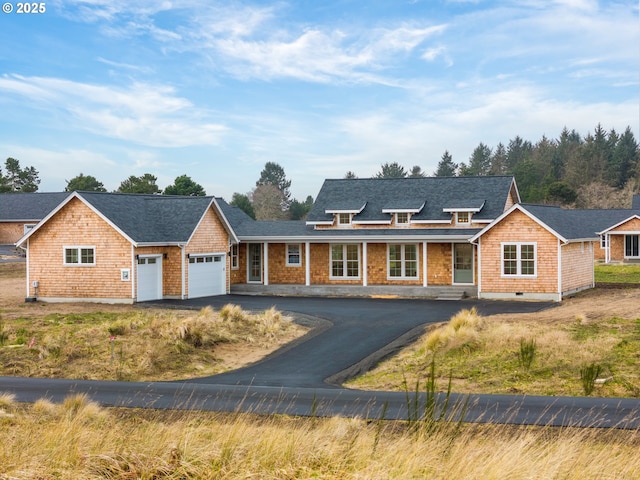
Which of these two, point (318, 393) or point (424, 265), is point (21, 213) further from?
point (318, 393)

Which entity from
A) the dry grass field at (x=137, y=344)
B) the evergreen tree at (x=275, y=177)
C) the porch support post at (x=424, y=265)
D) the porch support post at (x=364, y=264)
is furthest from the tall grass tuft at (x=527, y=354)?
the evergreen tree at (x=275, y=177)

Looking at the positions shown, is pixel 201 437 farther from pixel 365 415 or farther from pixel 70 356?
pixel 70 356

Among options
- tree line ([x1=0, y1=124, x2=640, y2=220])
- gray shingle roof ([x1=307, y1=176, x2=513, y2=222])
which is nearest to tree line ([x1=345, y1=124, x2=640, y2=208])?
tree line ([x1=0, y1=124, x2=640, y2=220])

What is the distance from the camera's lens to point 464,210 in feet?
122

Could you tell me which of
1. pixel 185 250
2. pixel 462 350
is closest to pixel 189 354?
pixel 462 350

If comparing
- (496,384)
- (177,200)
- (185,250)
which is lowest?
(496,384)

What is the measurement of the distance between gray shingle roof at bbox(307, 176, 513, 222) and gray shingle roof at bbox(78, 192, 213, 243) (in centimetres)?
704

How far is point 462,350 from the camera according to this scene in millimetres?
19141

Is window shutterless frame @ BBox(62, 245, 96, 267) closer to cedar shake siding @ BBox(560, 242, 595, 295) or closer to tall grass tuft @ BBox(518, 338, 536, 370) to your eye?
cedar shake siding @ BBox(560, 242, 595, 295)

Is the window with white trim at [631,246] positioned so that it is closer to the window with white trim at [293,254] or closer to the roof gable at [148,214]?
the window with white trim at [293,254]

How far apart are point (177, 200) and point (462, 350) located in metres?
Answer: 21.7

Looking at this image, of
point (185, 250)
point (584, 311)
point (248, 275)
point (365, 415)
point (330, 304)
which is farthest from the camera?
point (248, 275)

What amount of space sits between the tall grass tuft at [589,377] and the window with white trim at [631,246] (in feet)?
143

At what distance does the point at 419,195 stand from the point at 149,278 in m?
15.2
